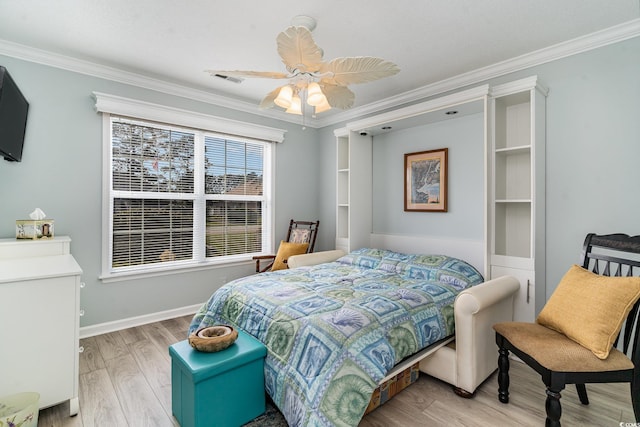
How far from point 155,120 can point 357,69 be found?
97.0 inches

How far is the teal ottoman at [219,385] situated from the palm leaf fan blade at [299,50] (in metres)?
1.79

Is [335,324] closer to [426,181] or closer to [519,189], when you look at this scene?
[519,189]

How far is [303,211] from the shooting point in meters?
4.88

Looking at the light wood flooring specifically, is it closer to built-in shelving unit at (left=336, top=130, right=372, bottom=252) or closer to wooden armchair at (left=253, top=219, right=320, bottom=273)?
wooden armchair at (left=253, top=219, right=320, bottom=273)

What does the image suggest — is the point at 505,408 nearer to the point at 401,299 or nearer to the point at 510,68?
the point at 401,299

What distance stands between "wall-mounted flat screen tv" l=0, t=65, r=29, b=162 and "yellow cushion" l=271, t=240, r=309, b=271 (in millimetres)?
2599

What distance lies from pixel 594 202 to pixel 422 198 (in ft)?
5.13

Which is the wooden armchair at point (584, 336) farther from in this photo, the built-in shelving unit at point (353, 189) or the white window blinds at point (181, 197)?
the white window blinds at point (181, 197)

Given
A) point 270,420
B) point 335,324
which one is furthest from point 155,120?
point 270,420

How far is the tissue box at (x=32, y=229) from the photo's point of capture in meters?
2.57

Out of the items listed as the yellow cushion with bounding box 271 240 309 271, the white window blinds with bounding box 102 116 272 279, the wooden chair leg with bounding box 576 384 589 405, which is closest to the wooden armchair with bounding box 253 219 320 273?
the yellow cushion with bounding box 271 240 309 271

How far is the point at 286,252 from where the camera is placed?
4.00 meters

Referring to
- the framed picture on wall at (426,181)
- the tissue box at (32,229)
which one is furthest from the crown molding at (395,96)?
the tissue box at (32,229)

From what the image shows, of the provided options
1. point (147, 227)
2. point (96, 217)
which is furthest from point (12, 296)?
point (147, 227)
